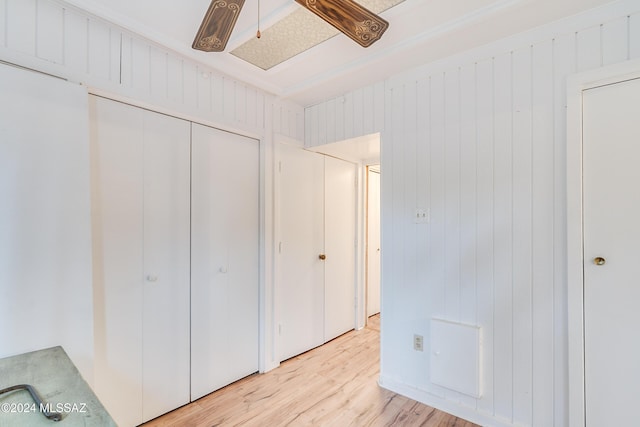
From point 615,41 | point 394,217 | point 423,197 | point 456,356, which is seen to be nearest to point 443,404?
point 456,356

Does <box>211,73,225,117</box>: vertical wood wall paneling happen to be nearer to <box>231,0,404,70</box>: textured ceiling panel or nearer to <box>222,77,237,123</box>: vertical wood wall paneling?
<box>222,77,237,123</box>: vertical wood wall paneling

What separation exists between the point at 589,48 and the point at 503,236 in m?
1.10

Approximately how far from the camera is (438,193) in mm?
2117

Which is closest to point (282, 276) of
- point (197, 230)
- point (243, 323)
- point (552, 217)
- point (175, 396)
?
point (243, 323)

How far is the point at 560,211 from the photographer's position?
1694mm

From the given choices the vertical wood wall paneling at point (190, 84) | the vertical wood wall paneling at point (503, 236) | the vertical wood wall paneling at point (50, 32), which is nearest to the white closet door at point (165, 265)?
the vertical wood wall paneling at point (190, 84)

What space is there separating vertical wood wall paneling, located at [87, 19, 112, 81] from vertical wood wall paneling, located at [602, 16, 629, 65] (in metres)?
2.72

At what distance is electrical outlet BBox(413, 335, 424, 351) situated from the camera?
7.18 feet

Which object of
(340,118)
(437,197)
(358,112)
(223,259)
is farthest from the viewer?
(340,118)

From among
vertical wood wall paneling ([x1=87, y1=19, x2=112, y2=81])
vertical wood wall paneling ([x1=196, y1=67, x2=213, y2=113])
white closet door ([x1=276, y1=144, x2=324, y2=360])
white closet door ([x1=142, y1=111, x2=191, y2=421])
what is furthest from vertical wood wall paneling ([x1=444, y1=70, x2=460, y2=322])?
vertical wood wall paneling ([x1=87, y1=19, x2=112, y2=81])

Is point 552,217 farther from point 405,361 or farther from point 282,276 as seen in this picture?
point 282,276

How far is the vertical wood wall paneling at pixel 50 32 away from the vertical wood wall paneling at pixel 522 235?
8.45 ft

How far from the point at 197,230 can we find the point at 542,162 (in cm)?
226

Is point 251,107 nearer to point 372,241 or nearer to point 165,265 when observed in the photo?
point 165,265
